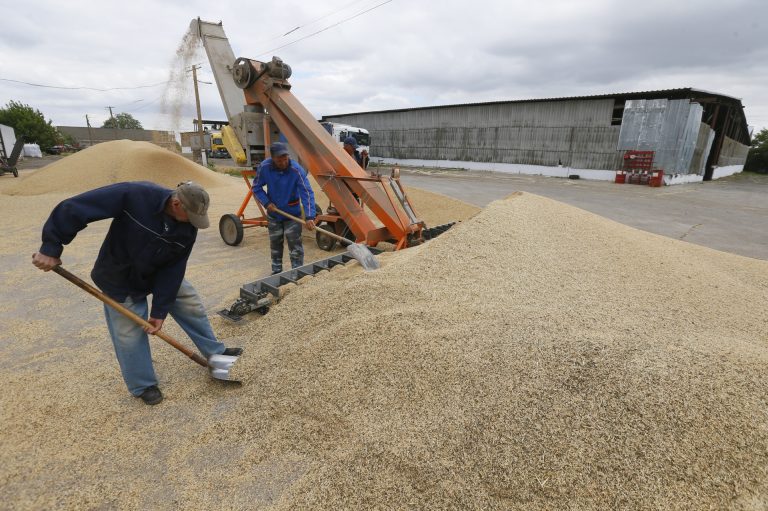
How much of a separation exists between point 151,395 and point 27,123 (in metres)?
40.6

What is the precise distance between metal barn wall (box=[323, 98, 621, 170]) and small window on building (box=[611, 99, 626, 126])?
18 cm

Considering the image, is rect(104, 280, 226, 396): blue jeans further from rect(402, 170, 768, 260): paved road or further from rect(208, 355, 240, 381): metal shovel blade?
rect(402, 170, 768, 260): paved road

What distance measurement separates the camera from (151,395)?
223 cm

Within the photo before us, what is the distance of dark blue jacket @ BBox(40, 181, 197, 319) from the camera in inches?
72.6

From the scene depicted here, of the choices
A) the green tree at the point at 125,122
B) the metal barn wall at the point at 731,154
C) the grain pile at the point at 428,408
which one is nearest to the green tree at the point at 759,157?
the metal barn wall at the point at 731,154

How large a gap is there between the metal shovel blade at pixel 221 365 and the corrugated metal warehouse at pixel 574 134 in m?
17.6

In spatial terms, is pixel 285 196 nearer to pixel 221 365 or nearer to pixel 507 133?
pixel 221 365

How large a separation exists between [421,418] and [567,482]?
2.04 feet

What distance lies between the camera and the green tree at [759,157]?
95.2 ft

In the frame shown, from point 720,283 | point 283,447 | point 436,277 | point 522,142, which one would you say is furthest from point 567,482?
point 522,142

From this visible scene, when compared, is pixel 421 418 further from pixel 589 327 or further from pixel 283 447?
pixel 589 327

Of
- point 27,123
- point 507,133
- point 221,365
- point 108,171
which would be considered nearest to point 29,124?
point 27,123

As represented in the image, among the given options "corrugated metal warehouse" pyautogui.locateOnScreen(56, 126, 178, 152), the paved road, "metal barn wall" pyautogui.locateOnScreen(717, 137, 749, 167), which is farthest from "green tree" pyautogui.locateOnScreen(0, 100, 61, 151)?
"metal barn wall" pyautogui.locateOnScreen(717, 137, 749, 167)

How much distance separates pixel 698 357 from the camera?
1.83 metres
